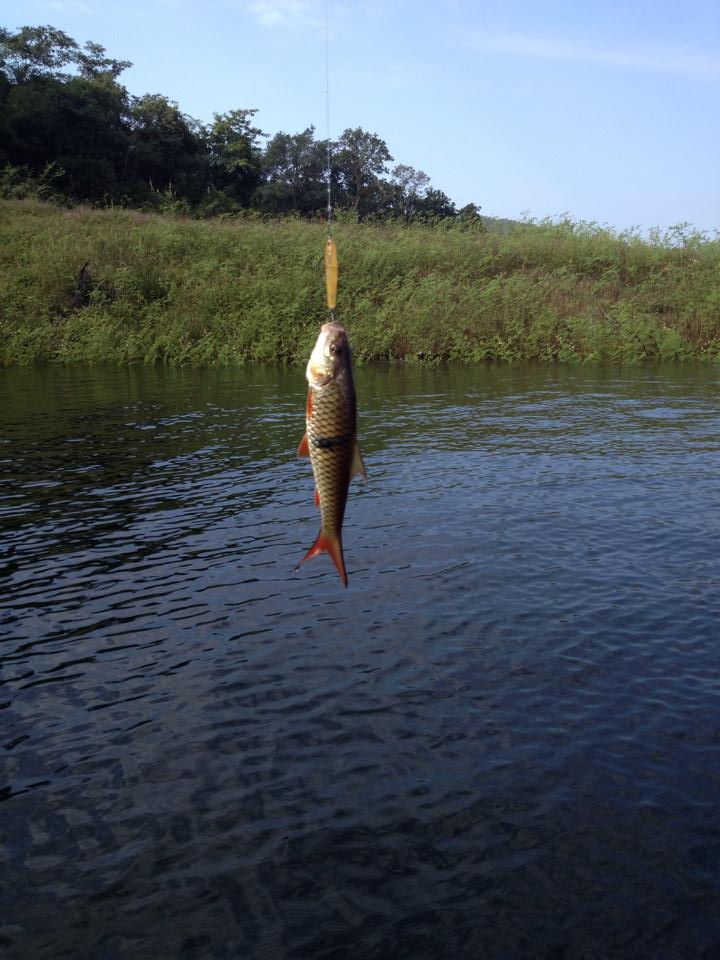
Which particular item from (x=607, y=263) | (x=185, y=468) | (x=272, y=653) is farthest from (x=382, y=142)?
(x=272, y=653)

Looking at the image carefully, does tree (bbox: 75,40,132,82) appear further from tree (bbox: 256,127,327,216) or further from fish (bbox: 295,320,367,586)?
fish (bbox: 295,320,367,586)

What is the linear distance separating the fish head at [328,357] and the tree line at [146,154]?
48.7 m

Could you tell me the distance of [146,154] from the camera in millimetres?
71375

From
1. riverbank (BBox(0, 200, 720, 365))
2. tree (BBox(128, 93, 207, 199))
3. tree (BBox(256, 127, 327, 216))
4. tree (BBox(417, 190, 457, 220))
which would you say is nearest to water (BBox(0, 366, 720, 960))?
riverbank (BBox(0, 200, 720, 365))

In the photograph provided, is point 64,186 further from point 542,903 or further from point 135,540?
point 542,903

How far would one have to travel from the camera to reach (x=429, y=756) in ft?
21.1

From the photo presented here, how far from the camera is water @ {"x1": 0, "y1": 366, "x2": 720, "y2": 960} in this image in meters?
4.96

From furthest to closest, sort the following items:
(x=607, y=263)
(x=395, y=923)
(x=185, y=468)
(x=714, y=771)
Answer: (x=607, y=263) < (x=185, y=468) < (x=714, y=771) < (x=395, y=923)

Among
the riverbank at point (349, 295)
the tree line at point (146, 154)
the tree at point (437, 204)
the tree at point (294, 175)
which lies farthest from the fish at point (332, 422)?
the tree at point (437, 204)

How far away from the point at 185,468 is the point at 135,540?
191 inches

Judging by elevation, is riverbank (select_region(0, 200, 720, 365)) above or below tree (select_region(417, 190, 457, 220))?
below

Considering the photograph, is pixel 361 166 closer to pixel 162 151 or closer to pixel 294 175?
pixel 294 175

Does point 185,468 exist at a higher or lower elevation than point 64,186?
lower

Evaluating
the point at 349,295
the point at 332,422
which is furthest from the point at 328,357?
the point at 349,295
